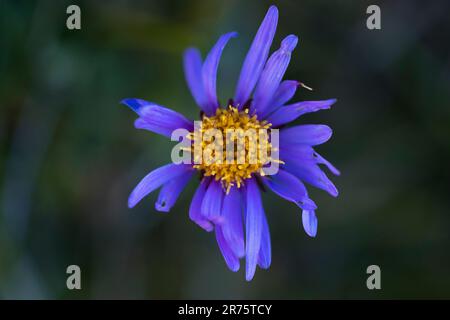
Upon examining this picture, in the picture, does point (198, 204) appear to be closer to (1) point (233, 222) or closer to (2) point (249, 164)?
(1) point (233, 222)

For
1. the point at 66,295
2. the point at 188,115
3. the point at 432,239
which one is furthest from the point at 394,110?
the point at 66,295

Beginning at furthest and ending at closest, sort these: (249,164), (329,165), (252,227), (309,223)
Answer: (249,164) → (252,227) → (309,223) → (329,165)

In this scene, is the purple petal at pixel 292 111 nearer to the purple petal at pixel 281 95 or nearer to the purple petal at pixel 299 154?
the purple petal at pixel 281 95

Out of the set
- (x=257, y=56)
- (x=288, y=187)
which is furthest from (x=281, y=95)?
(x=288, y=187)

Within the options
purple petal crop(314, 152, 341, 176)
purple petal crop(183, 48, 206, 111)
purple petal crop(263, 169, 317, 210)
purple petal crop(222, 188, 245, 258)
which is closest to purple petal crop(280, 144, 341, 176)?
purple petal crop(314, 152, 341, 176)

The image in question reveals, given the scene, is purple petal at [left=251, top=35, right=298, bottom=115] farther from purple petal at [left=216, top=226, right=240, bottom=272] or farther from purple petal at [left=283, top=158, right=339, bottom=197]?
purple petal at [left=216, top=226, right=240, bottom=272]

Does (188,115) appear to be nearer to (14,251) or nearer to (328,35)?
(328,35)
